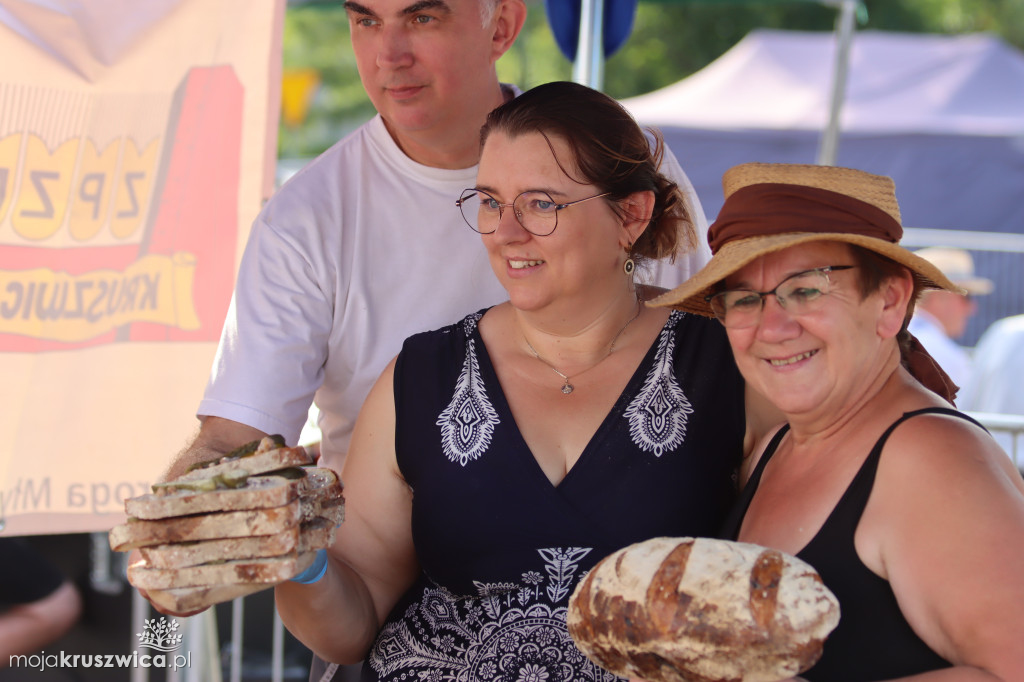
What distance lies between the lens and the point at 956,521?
4.99 ft

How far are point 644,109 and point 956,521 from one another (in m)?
11.2

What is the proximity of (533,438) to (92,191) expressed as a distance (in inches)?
66.6

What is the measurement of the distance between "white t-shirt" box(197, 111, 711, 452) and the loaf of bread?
1224mm

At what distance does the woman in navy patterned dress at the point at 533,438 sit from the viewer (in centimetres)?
212

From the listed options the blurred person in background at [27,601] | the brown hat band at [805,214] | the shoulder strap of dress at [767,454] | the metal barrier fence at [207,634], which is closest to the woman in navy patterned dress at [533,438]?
the shoulder strap of dress at [767,454]

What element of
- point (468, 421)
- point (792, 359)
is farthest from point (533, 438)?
point (792, 359)

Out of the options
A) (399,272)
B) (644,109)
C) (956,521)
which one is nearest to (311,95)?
(644,109)

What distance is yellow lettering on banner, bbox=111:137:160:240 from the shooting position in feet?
10.2

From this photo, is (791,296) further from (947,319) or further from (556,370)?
(947,319)

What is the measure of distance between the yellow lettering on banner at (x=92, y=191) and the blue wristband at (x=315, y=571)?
1.58 metres

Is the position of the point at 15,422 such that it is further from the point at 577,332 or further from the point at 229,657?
the point at 229,657

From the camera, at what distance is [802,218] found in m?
1.76

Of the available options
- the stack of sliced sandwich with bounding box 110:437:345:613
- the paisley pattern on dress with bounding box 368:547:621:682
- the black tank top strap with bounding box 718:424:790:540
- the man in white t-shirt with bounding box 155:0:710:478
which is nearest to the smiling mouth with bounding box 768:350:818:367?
the black tank top strap with bounding box 718:424:790:540

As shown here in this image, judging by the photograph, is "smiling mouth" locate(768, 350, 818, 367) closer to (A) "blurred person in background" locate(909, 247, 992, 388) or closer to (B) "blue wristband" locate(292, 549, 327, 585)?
(B) "blue wristband" locate(292, 549, 327, 585)
